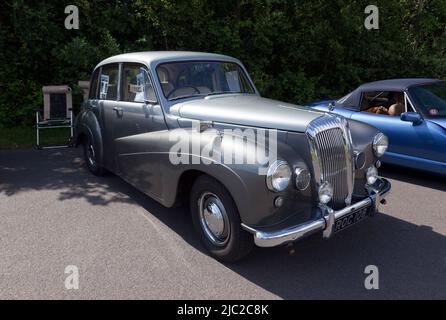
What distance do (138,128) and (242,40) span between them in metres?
6.89

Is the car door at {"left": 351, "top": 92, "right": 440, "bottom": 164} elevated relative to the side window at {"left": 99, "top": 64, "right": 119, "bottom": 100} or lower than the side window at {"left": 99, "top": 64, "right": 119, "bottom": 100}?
lower

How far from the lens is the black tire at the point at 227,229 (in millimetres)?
3262

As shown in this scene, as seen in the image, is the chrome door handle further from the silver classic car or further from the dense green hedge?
the dense green hedge

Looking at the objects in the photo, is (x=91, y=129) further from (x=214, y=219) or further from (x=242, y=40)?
(x=242, y=40)

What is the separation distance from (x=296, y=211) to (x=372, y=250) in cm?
107

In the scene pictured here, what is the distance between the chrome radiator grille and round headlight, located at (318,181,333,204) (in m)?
0.05

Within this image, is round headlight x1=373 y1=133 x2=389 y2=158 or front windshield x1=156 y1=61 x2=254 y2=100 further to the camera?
front windshield x1=156 y1=61 x2=254 y2=100

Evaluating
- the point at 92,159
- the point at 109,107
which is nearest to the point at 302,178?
the point at 109,107

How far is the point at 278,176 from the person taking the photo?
3.04 metres

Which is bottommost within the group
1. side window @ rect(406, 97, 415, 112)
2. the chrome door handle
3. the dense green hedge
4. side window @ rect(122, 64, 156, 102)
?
the chrome door handle

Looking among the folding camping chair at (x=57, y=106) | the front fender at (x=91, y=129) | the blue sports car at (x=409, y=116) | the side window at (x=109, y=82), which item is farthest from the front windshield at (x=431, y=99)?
the folding camping chair at (x=57, y=106)

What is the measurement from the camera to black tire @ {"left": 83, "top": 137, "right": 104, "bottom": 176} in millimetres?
5684

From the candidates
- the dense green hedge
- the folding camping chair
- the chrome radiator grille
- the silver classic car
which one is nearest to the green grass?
the folding camping chair

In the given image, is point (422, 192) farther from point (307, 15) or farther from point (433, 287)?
point (307, 15)
